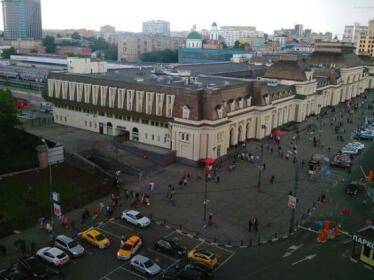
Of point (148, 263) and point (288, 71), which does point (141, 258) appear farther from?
point (288, 71)

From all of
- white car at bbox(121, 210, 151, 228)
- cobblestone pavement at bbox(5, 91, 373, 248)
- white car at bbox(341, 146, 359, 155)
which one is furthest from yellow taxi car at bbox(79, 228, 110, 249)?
white car at bbox(341, 146, 359, 155)

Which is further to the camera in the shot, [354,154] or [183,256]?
[354,154]

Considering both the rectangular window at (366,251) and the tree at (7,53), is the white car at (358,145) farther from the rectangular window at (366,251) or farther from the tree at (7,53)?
the tree at (7,53)

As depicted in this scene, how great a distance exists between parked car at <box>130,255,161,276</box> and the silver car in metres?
4.75

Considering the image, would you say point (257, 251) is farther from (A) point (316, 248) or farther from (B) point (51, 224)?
(B) point (51, 224)

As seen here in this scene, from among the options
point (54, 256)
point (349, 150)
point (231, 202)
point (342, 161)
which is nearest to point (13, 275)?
point (54, 256)

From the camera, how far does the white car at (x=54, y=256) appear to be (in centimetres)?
3073

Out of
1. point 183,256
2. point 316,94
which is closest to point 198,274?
point 183,256

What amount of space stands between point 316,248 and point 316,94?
63252 millimetres

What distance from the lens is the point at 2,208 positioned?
3931cm

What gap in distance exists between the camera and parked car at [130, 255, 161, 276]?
98.7ft

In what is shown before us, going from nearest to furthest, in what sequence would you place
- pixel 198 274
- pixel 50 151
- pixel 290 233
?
pixel 198 274, pixel 290 233, pixel 50 151

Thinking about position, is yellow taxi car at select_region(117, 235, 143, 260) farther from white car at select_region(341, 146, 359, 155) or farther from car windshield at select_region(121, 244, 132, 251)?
white car at select_region(341, 146, 359, 155)

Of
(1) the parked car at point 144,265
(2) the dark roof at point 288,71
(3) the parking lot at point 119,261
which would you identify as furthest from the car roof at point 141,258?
(2) the dark roof at point 288,71
